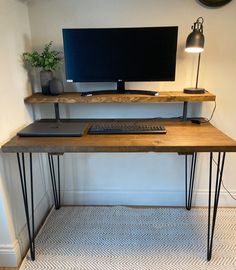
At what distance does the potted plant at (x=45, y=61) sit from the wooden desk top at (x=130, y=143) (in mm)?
524

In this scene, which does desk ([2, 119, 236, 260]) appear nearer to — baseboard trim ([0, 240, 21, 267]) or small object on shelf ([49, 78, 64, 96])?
baseboard trim ([0, 240, 21, 267])

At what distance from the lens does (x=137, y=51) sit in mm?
1679

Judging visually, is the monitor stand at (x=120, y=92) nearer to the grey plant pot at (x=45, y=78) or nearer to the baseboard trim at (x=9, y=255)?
the grey plant pot at (x=45, y=78)

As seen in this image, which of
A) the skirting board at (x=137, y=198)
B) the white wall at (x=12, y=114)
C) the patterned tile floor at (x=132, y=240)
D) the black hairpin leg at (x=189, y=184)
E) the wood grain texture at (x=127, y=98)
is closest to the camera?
the white wall at (x=12, y=114)

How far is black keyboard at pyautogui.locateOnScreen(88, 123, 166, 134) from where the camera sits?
1558mm

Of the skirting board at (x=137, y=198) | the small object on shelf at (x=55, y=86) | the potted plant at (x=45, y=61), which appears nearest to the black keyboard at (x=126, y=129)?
the small object on shelf at (x=55, y=86)

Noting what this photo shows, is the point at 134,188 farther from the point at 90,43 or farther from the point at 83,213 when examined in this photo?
the point at 90,43

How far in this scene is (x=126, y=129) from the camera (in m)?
1.59

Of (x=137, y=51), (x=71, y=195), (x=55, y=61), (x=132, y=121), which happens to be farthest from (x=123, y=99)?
(x=71, y=195)

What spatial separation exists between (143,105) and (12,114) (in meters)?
1.02

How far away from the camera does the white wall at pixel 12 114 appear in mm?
1479

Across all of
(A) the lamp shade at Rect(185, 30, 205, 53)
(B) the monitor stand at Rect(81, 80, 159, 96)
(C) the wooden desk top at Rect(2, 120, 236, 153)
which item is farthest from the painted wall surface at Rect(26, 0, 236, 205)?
(C) the wooden desk top at Rect(2, 120, 236, 153)

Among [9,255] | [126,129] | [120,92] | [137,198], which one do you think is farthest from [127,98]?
[9,255]

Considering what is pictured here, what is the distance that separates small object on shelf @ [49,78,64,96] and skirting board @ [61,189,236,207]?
97cm
